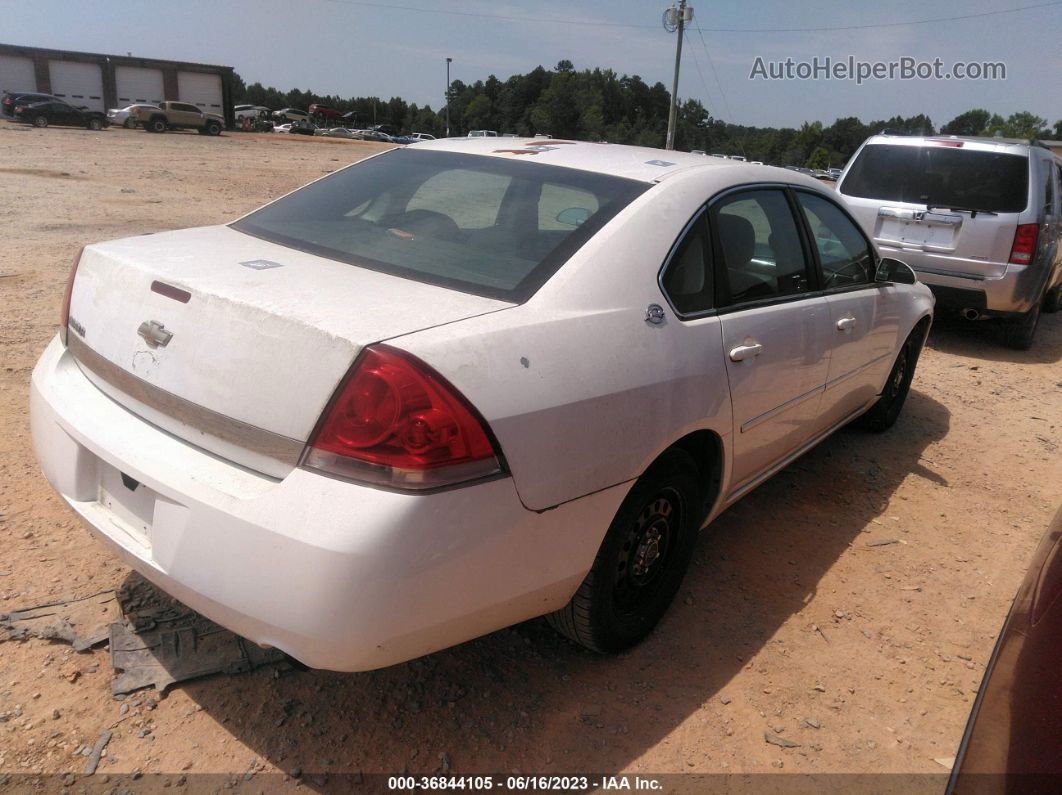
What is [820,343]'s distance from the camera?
135 inches

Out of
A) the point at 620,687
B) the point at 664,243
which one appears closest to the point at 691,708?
the point at 620,687

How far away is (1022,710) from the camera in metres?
1.41

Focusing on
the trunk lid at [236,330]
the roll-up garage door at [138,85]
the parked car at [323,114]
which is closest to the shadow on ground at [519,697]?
the trunk lid at [236,330]

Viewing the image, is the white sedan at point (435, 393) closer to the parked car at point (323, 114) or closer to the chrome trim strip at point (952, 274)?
the chrome trim strip at point (952, 274)

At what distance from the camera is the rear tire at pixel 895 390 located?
4.95 meters

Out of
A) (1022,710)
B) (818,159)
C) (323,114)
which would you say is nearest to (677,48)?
(818,159)

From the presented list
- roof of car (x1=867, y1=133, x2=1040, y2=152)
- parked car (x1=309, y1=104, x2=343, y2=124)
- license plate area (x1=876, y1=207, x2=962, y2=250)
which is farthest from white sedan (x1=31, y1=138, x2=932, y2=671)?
parked car (x1=309, y1=104, x2=343, y2=124)

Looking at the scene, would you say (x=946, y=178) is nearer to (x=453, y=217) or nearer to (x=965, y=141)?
(x=965, y=141)

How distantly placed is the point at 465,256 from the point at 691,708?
1608mm

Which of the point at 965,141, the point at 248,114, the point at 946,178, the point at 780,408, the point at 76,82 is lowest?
the point at 780,408

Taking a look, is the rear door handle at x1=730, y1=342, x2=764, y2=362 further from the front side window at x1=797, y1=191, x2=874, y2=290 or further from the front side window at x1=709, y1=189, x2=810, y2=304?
the front side window at x1=797, y1=191, x2=874, y2=290

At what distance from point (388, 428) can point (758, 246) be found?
1.98 metres

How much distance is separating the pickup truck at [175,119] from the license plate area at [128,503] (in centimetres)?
4336

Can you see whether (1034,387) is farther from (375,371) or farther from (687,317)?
(375,371)
